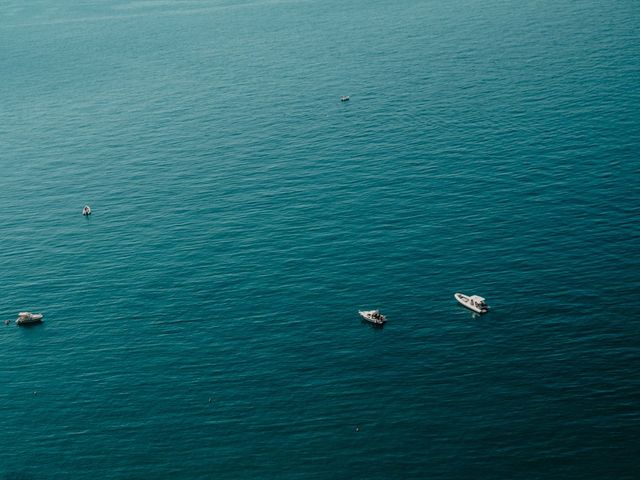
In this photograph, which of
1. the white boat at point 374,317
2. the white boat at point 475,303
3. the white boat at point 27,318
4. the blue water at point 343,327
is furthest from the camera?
the white boat at point 27,318

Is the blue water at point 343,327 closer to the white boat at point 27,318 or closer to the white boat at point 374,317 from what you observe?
the white boat at point 374,317

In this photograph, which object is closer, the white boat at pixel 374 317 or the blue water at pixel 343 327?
the blue water at pixel 343 327

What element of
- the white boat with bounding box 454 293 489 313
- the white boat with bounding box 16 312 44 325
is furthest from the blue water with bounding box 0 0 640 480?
the white boat with bounding box 16 312 44 325

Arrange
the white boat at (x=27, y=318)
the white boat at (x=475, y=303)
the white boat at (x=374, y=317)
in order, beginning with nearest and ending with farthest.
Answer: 1. the white boat at (x=475, y=303)
2. the white boat at (x=374, y=317)
3. the white boat at (x=27, y=318)

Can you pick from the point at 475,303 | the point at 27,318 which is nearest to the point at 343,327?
the point at 475,303

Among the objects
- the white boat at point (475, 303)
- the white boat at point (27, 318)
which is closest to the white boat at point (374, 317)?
the white boat at point (475, 303)

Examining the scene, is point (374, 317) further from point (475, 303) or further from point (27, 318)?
point (27, 318)

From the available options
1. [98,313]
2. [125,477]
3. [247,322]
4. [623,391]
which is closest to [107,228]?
[98,313]

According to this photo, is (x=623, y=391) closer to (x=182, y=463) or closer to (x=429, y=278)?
(x=429, y=278)

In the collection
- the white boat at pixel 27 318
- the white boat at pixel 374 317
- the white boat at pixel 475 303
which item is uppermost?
the white boat at pixel 475 303
